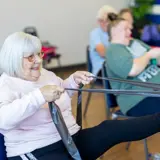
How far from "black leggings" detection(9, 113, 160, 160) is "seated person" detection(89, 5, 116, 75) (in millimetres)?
1510

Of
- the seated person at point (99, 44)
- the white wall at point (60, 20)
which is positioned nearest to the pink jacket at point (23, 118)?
the seated person at point (99, 44)

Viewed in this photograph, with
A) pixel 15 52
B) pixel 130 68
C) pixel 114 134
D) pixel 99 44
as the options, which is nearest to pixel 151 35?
pixel 99 44

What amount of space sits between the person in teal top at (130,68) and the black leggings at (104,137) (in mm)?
575

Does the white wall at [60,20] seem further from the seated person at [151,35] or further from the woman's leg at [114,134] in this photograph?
the woman's leg at [114,134]

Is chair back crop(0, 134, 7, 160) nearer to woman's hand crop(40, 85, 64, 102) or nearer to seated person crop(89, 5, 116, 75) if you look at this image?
woman's hand crop(40, 85, 64, 102)

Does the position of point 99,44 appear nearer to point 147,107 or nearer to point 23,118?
point 147,107

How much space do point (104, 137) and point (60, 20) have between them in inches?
141

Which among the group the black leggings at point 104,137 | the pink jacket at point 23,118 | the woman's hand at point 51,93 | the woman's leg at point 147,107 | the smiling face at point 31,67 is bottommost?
the woman's leg at point 147,107

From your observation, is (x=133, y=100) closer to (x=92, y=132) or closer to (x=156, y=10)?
(x=92, y=132)

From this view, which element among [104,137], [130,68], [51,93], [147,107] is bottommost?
[147,107]

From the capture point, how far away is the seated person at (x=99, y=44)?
10.4 feet

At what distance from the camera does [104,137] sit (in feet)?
5.27

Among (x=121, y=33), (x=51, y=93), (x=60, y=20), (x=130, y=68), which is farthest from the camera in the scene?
(x=60, y=20)

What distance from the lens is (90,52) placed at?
10.5ft
